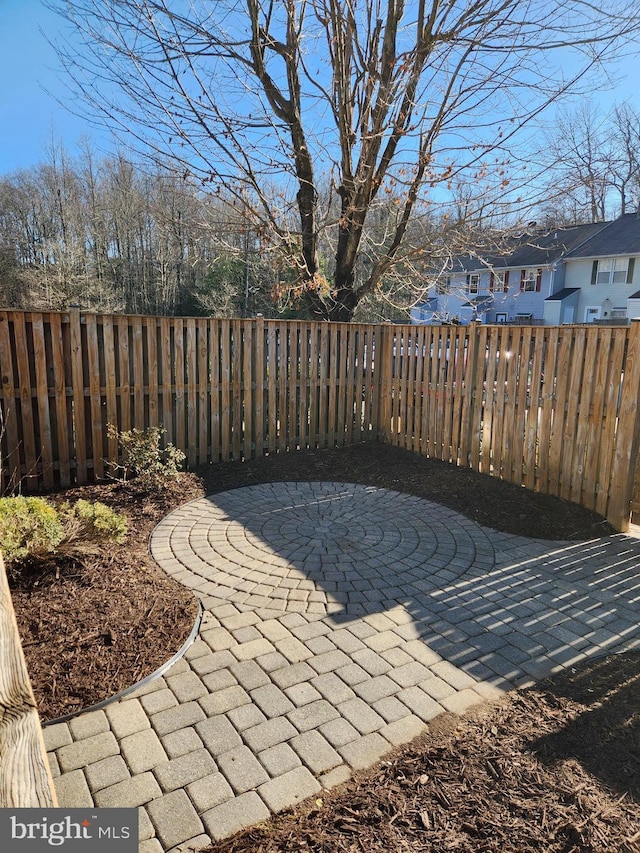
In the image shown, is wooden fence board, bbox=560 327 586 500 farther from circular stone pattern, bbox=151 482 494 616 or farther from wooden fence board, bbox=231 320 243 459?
wooden fence board, bbox=231 320 243 459

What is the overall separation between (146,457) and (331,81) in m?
5.81

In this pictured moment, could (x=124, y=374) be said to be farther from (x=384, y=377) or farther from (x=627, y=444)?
(x=627, y=444)

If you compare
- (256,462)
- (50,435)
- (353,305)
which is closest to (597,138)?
(353,305)

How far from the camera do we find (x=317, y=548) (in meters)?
4.31

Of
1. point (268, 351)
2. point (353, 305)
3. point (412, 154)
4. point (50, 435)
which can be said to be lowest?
point (50, 435)

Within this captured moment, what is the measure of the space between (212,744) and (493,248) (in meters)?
7.60

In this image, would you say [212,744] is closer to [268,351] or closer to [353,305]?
[268,351]

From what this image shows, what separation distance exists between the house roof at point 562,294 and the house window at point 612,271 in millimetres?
1077

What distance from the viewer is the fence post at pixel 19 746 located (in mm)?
958

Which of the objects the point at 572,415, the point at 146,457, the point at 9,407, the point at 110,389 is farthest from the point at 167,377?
the point at 572,415

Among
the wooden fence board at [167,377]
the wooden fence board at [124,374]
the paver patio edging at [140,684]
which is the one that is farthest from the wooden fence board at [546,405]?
the wooden fence board at [124,374]

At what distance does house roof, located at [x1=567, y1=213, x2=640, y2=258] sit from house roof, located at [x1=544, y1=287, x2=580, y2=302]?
1884 millimetres

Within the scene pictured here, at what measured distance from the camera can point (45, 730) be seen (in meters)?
2.33

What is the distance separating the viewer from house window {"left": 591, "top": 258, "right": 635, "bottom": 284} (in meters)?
27.3
